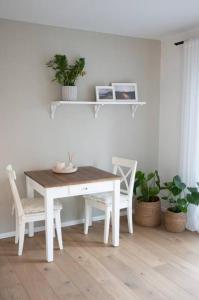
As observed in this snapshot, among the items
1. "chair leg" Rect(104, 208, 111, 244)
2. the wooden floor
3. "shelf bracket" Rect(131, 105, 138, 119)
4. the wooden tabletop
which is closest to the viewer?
the wooden floor

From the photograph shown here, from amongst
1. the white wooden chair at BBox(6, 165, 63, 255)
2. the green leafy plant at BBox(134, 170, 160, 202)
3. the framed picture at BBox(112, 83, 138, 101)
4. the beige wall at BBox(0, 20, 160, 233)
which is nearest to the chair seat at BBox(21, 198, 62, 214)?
the white wooden chair at BBox(6, 165, 63, 255)

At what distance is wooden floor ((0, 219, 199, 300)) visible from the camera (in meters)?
2.45

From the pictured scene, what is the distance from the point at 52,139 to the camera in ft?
12.1

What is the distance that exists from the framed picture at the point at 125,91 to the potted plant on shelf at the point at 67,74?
0.58m

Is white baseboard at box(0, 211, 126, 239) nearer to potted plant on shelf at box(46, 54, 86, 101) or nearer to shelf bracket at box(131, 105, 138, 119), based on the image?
shelf bracket at box(131, 105, 138, 119)

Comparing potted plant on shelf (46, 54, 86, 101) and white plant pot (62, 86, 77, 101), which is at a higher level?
potted plant on shelf (46, 54, 86, 101)

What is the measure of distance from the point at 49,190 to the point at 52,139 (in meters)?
0.96

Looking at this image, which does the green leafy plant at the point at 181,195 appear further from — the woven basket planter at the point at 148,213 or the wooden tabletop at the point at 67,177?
the wooden tabletop at the point at 67,177

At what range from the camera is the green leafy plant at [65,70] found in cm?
351

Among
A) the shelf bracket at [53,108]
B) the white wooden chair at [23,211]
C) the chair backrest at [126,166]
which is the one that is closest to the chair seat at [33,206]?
the white wooden chair at [23,211]

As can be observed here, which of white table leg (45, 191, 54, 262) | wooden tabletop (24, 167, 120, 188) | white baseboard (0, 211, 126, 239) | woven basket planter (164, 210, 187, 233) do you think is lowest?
white baseboard (0, 211, 126, 239)

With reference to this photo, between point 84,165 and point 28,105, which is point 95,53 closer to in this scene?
point 28,105

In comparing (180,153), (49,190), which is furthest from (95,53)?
(49,190)

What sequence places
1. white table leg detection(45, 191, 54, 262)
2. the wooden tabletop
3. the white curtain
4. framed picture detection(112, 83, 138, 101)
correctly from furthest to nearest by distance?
framed picture detection(112, 83, 138, 101)
the white curtain
the wooden tabletop
white table leg detection(45, 191, 54, 262)
